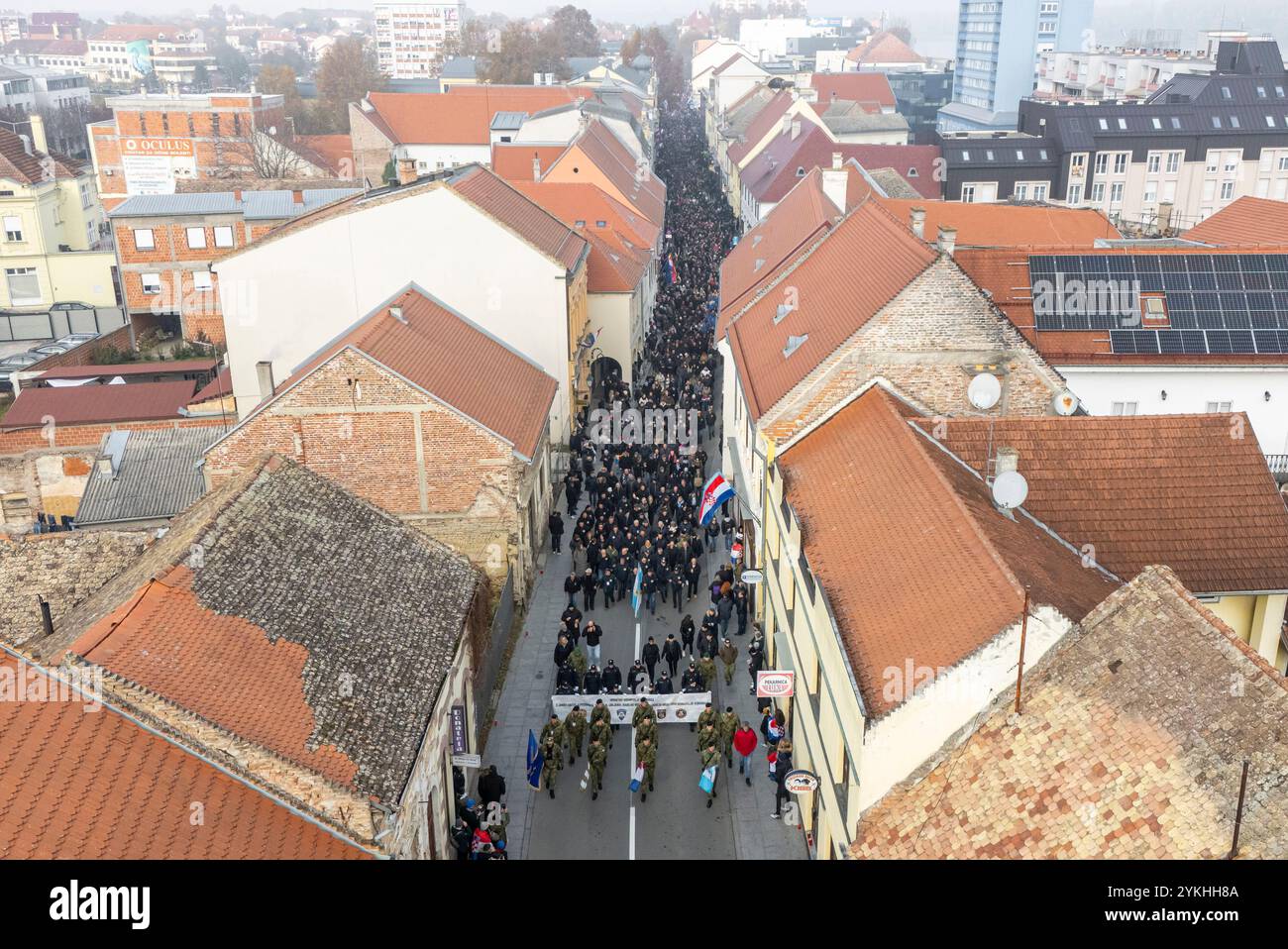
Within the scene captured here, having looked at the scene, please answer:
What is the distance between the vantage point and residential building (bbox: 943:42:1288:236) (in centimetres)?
6303

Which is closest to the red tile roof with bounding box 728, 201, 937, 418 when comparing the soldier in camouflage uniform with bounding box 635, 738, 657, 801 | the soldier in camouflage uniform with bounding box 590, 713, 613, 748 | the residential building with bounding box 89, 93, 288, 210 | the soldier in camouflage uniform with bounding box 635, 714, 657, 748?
the soldier in camouflage uniform with bounding box 635, 714, 657, 748

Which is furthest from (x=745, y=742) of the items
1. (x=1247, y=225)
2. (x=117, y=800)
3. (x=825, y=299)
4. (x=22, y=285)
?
(x=22, y=285)

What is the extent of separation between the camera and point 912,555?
56.9ft

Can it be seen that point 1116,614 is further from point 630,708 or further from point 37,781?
point 37,781

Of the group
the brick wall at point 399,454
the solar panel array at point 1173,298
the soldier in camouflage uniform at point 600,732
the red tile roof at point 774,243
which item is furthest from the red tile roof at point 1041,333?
the soldier in camouflage uniform at point 600,732

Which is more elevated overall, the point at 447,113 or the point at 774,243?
the point at 447,113

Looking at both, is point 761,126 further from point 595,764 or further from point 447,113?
point 595,764

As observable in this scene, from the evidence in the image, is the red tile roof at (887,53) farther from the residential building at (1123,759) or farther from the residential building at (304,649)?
the residential building at (1123,759)

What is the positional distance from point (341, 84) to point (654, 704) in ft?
362

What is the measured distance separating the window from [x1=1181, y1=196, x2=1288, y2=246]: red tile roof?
54.9 meters

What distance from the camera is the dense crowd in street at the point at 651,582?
2103 centimetres

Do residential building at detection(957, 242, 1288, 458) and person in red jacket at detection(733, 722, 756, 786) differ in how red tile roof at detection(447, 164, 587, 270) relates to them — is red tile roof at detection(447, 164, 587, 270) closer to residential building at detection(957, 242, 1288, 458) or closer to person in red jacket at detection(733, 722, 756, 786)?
residential building at detection(957, 242, 1288, 458)
